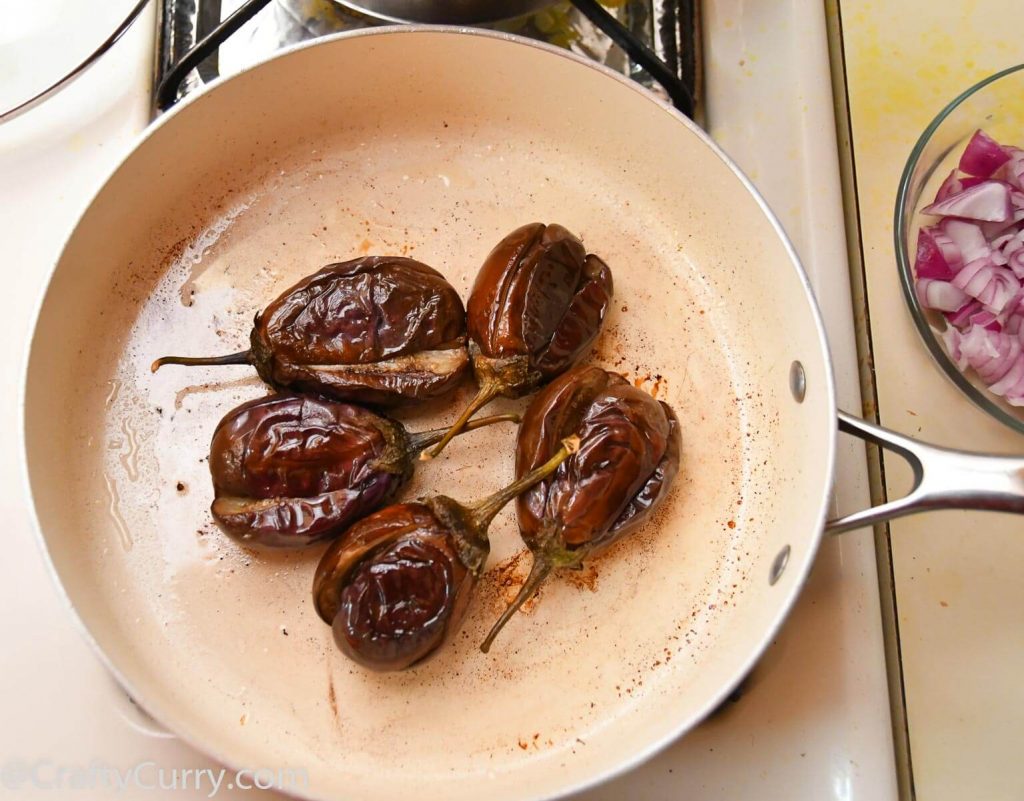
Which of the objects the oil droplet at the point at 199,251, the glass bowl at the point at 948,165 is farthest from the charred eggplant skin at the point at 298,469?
the glass bowl at the point at 948,165

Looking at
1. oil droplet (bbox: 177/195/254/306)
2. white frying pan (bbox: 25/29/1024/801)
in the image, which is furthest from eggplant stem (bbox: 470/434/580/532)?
oil droplet (bbox: 177/195/254/306)

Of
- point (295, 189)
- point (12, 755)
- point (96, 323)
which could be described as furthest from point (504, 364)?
point (12, 755)

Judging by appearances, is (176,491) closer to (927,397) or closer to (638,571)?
(638,571)

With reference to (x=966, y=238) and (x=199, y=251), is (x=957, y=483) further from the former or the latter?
(x=199, y=251)

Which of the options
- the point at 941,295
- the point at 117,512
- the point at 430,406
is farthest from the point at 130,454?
the point at 941,295

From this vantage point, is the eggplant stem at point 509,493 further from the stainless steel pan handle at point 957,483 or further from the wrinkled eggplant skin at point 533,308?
the stainless steel pan handle at point 957,483

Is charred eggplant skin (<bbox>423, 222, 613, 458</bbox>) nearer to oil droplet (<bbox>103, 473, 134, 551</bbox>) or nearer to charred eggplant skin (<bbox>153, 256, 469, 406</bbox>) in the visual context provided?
charred eggplant skin (<bbox>153, 256, 469, 406</bbox>)
